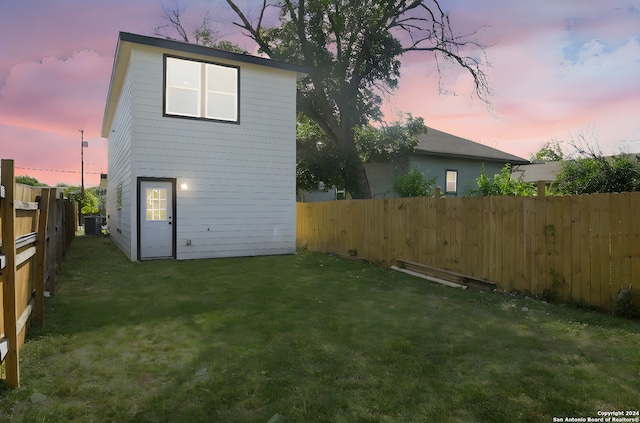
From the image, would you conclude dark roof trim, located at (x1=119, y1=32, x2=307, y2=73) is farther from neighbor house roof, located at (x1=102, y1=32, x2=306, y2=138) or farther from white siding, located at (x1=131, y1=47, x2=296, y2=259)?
white siding, located at (x1=131, y1=47, x2=296, y2=259)

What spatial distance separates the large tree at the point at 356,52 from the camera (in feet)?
54.2

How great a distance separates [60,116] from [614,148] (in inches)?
734

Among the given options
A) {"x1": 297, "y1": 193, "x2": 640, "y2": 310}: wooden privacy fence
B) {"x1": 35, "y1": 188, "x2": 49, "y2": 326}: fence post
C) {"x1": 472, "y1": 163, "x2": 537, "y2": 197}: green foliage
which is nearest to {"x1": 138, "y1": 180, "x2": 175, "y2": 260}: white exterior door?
{"x1": 35, "y1": 188, "x2": 49, "y2": 326}: fence post

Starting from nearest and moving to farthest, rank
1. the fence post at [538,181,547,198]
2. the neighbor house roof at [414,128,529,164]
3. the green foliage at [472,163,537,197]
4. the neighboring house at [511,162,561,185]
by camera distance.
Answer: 1. the fence post at [538,181,547,198]
2. the green foliage at [472,163,537,197]
3. the neighbor house roof at [414,128,529,164]
4. the neighboring house at [511,162,561,185]

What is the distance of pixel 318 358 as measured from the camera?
3357 millimetres

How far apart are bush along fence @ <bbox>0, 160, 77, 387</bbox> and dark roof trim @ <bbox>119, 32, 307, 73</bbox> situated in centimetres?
583

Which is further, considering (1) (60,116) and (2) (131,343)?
(1) (60,116)

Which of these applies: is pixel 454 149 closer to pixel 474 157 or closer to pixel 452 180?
pixel 474 157

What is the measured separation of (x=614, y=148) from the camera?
10.4m

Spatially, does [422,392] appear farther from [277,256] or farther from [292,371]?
[277,256]

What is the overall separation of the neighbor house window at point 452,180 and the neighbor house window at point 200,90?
537 inches

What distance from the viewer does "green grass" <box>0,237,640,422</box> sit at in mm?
2510

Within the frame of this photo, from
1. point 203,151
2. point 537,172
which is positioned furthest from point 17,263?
point 537,172

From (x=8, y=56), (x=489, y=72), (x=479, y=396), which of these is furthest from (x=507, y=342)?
(x=489, y=72)
